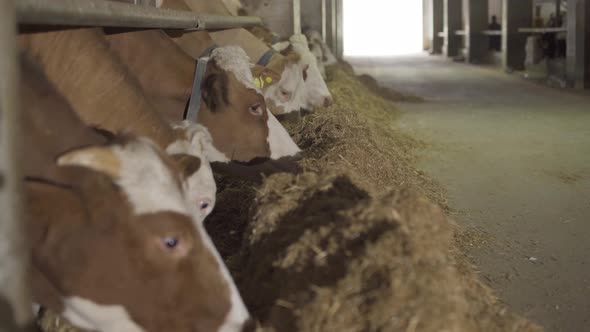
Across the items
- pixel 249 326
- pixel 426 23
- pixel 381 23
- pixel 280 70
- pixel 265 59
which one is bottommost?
pixel 249 326

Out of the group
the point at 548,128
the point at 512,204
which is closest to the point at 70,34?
the point at 512,204

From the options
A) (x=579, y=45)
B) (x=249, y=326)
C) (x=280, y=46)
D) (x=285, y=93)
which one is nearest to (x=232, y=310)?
(x=249, y=326)

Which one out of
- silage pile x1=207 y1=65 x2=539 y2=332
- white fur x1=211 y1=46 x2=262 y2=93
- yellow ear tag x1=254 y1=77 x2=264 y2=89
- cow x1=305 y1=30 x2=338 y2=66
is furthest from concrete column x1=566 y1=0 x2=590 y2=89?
silage pile x1=207 y1=65 x2=539 y2=332

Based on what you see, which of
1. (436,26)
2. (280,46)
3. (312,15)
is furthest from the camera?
(436,26)

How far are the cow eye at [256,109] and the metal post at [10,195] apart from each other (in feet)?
8.80

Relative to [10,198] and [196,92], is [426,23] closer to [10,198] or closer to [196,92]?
[196,92]

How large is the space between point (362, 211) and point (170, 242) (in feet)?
2.11

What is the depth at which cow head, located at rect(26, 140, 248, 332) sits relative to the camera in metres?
2.03

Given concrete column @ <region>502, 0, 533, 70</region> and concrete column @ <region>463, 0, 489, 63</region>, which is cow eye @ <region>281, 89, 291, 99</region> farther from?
concrete column @ <region>463, 0, 489, 63</region>

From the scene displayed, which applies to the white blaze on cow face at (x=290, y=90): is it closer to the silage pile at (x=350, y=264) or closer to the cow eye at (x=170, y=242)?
the silage pile at (x=350, y=264)

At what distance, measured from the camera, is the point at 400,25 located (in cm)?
4116

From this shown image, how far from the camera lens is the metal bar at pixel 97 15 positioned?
7.88 feet

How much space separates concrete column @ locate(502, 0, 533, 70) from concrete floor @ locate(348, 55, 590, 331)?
6.33 metres

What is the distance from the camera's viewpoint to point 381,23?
42.3m
